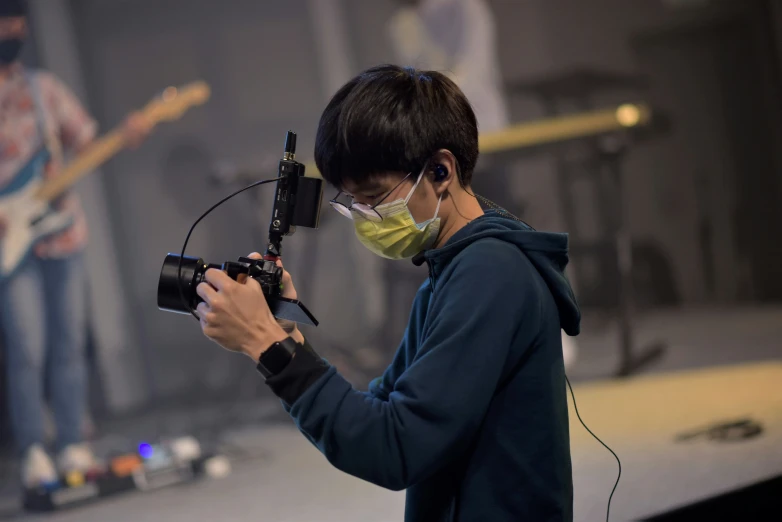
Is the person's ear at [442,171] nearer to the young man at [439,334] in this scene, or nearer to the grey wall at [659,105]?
the young man at [439,334]

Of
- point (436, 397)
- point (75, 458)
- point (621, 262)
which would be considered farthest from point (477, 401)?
point (621, 262)

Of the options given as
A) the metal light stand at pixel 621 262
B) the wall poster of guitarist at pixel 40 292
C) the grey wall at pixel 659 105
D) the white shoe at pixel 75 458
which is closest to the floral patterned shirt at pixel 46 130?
the wall poster of guitarist at pixel 40 292

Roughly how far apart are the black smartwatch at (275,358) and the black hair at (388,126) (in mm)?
242

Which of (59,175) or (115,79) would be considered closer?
(59,175)

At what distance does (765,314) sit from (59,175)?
148 inches

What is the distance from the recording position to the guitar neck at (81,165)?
3.19 m

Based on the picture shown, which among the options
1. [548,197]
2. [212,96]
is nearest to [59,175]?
[212,96]

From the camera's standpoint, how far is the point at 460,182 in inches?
41.4

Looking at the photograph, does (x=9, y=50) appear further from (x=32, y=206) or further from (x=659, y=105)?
(x=659, y=105)

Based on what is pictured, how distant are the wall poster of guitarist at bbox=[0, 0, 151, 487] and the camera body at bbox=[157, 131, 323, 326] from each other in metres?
2.40

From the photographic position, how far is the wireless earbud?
1.01 metres

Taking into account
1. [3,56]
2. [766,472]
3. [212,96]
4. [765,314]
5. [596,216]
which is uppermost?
[3,56]

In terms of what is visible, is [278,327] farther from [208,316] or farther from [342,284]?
[342,284]

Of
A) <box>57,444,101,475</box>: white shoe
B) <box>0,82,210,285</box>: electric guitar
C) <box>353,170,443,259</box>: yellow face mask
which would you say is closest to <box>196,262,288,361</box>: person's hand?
<box>353,170,443,259</box>: yellow face mask
